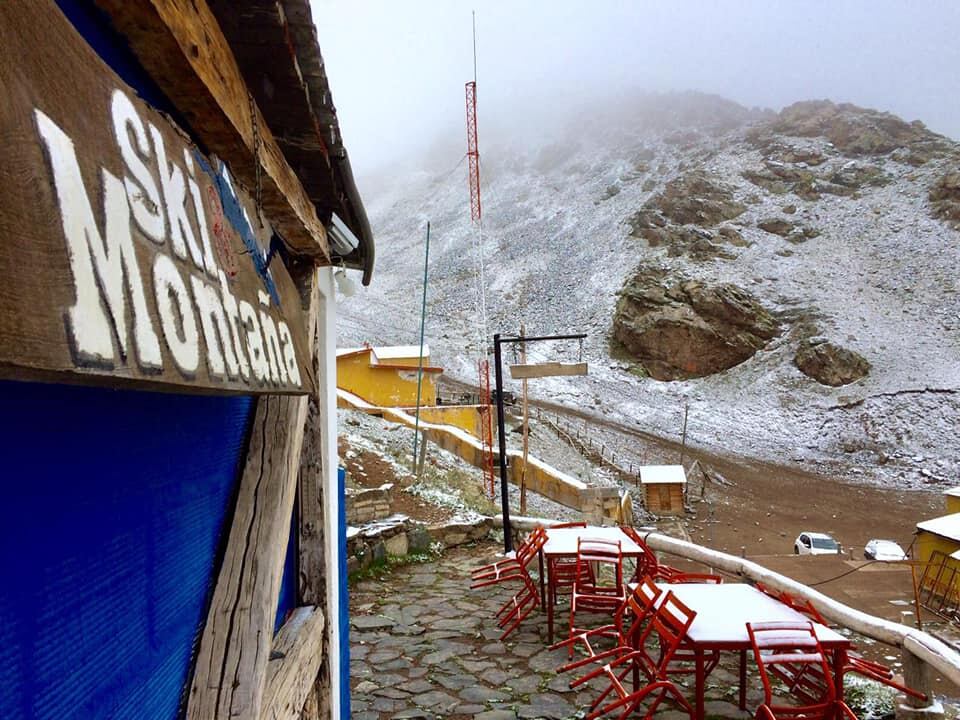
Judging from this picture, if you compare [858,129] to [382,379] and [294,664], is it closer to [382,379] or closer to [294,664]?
[382,379]

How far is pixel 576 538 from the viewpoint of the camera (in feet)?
21.2

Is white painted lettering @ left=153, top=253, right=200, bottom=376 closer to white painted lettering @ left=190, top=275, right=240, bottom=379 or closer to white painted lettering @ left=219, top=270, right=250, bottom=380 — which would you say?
white painted lettering @ left=190, top=275, right=240, bottom=379

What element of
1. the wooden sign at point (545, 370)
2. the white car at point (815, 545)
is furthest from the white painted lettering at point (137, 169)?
the white car at point (815, 545)

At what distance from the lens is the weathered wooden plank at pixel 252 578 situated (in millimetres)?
2010

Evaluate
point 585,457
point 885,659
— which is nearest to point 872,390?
point 585,457

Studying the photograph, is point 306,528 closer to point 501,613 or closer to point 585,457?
point 501,613

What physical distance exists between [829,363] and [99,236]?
3918cm

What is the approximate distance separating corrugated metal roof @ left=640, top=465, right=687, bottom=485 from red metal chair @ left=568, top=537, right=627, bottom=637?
12873mm

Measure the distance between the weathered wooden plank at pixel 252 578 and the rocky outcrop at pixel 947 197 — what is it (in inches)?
2106

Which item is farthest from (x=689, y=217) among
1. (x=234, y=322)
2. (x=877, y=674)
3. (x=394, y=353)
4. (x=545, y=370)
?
(x=234, y=322)

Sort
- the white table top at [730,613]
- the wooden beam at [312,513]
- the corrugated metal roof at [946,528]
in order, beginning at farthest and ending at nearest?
the corrugated metal roof at [946,528] → the white table top at [730,613] → the wooden beam at [312,513]

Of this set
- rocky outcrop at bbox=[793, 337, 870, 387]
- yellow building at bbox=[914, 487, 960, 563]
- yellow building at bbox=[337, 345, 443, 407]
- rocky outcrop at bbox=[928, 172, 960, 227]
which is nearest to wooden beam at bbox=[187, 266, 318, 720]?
yellow building at bbox=[914, 487, 960, 563]

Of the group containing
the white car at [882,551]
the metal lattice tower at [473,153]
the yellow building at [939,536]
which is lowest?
the white car at [882,551]

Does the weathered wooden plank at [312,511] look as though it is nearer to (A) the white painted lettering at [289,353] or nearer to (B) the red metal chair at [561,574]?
(A) the white painted lettering at [289,353]
